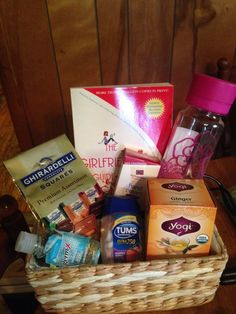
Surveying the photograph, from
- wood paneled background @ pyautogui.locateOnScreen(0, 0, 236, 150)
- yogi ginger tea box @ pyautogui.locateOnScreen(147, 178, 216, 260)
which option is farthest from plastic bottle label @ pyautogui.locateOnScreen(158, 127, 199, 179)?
wood paneled background @ pyautogui.locateOnScreen(0, 0, 236, 150)

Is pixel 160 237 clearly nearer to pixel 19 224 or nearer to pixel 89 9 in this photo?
pixel 19 224

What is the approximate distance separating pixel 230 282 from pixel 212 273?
4.7 inches

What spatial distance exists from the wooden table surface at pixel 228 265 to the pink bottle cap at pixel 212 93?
0.28m

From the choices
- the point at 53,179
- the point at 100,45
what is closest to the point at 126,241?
the point at 53,179

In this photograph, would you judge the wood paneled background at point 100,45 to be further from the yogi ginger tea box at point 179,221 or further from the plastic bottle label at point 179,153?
the yogi ginger tea box at point 179,221

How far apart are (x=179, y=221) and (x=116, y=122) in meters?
0.22

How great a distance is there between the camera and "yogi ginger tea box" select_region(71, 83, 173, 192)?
0.50 metres

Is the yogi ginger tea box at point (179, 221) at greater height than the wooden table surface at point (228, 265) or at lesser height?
greater

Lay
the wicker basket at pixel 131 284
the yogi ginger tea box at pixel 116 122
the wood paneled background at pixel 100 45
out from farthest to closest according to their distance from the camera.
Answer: the wood paneled background at pixel 100 45
the yogi ginger tea box at pixel 116 122
the wicker basket at pixel 131 284

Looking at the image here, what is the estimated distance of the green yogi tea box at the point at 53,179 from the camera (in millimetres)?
459

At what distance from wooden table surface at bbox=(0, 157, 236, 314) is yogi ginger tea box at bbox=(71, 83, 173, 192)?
226 mm

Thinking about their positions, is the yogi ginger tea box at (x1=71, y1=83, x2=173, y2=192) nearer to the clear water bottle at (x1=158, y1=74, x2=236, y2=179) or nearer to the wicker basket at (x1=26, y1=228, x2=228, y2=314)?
the clear water bottle at (x1=158, y1=74, x2=236, y2=179)

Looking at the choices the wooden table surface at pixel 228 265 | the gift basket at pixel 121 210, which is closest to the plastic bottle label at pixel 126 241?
the gift basket at pixel 121 210

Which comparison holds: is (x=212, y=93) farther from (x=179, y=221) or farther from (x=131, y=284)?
(x=131, y=284)
